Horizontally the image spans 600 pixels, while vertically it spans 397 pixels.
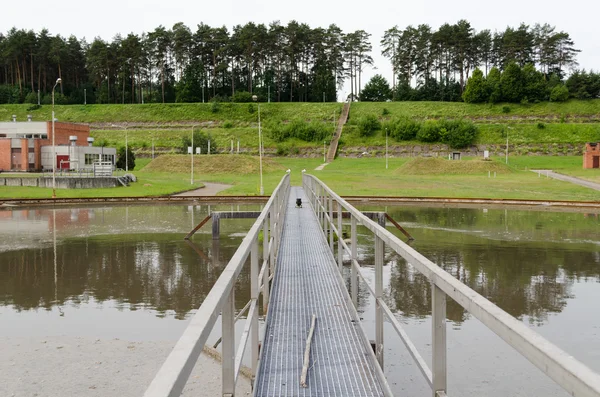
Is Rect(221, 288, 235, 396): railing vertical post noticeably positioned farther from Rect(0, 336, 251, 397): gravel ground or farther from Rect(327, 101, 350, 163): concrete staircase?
Rect(327, 101, 350, 163): concrete staircase

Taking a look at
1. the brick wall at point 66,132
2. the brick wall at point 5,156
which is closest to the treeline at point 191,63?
the brick wall at point 66,132

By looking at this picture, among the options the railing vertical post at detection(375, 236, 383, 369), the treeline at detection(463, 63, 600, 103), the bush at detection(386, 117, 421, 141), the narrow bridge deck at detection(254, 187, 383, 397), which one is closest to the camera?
the narrow bridge deck at detection(254, 187, 383, 397)

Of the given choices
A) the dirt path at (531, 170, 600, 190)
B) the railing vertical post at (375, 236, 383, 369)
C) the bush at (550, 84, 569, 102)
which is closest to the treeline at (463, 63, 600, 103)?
the bush at (550, 84, 569, 102)

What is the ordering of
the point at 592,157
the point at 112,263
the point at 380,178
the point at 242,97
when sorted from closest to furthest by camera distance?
the point at 112,263
the point at 380,178
the point at 592,157
the point at 242,97

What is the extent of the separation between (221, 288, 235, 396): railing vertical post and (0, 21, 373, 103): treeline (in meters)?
113

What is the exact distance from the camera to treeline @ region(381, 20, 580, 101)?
11669 cm

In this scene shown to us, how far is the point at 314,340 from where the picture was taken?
557 cm

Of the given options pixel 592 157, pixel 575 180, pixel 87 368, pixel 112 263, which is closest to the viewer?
pixel 87 368

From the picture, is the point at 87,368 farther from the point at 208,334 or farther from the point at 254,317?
the point at 208,334

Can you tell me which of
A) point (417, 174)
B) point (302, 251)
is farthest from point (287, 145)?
point (302, 251)

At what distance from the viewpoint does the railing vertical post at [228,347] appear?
300 cm

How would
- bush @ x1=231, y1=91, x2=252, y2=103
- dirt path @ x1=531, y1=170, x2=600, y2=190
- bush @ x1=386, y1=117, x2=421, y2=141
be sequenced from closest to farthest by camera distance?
dirt path @ x1=531, y1=170, x2=600, y2=190 < bush @ x1=386, y1=117, x2=421, y2=141 < bush @ x1=231, y1=91, x2=252, y2=103

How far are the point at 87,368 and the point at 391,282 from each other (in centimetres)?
718

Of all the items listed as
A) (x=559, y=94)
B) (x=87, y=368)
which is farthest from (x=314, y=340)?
(x=559, y=94)
